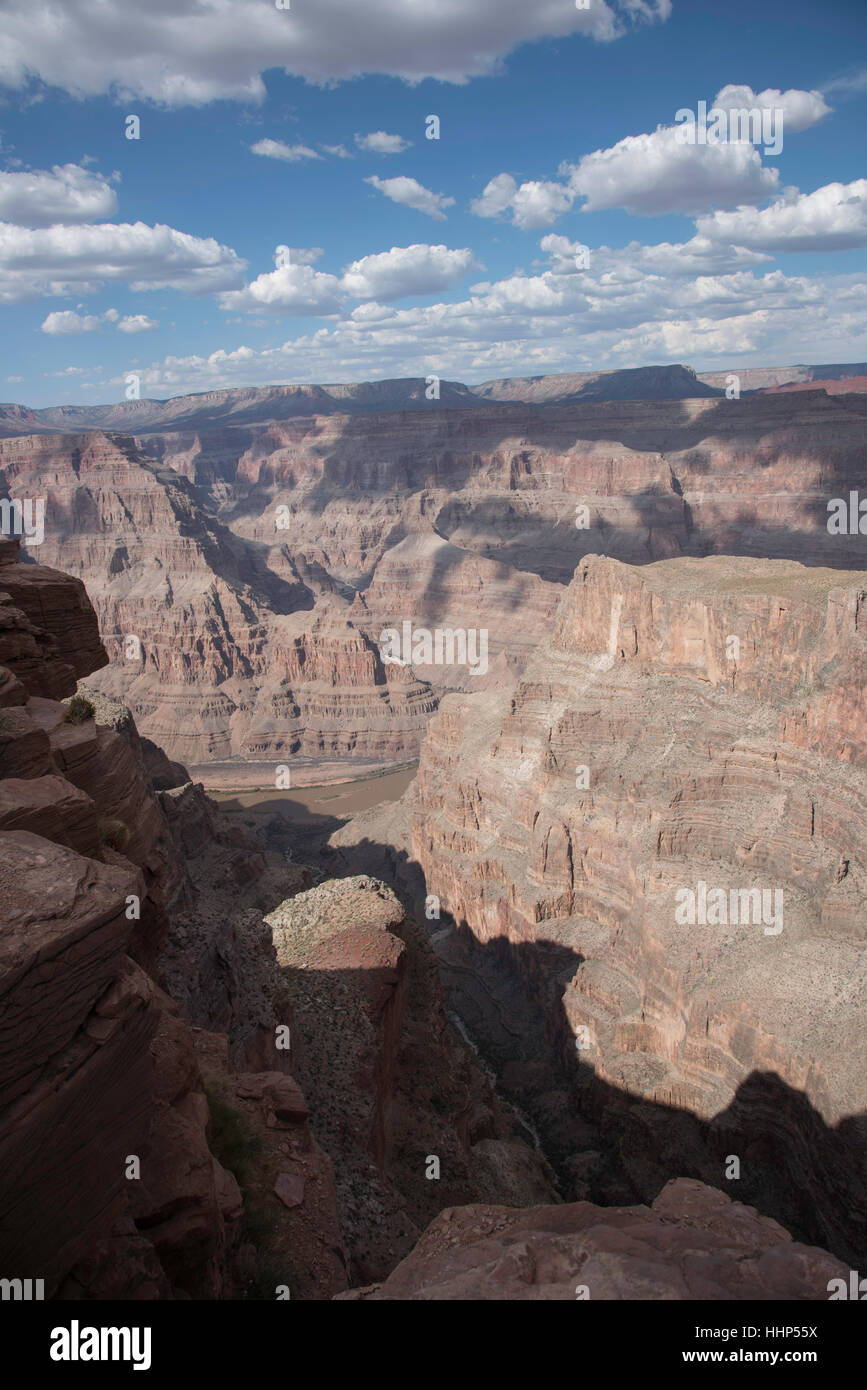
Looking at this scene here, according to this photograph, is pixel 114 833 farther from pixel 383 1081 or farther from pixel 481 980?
pixel 481 980

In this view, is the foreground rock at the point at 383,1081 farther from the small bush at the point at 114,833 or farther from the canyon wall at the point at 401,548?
the canyon wall at the point at 401,548

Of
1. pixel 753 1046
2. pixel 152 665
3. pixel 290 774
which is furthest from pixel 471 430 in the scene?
pixel 753 1046

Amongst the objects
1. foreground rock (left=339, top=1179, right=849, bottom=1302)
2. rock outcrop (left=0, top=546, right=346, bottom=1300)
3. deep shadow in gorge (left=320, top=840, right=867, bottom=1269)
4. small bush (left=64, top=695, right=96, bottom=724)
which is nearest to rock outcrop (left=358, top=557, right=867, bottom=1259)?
deep shadow in gorge (left=320, top=840, right=867, bottom=1269)

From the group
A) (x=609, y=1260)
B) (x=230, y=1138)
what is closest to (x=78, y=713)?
(x=230, y=1138)

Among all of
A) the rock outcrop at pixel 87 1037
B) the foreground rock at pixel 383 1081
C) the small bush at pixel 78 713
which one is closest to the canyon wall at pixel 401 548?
the foreground rock at pixel 383 1081

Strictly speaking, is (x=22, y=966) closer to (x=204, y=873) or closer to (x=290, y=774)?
(x=204, y=873)

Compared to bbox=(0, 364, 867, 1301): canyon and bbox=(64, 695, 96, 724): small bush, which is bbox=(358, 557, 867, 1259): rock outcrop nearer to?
bbox=(0, 364, 867, 1301): canyon

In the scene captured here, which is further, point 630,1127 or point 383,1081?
point 630,1127
